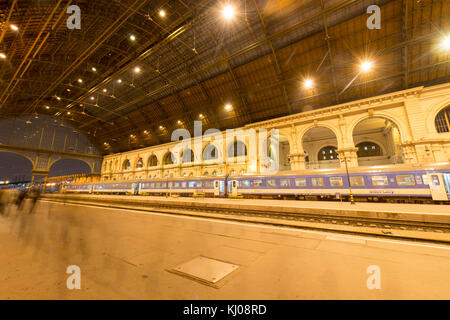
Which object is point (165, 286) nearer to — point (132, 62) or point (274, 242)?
point (274, 242)

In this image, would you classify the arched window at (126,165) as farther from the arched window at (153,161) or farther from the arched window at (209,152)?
the arched window at (209,152)

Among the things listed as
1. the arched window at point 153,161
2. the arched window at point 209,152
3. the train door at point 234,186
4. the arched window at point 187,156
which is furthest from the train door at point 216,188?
the arched window at point 153,161

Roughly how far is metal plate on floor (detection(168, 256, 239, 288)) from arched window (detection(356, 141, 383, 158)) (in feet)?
111

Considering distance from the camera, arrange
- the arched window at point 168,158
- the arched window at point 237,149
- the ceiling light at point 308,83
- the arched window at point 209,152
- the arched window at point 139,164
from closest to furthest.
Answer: the ceiling light at point 308,83
the arched window at point 237,149
the arched window at point 209,152
the arched window at point 168,158
the arched window at point 139,164

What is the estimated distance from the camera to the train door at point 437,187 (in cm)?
1034

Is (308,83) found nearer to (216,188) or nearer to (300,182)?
(300,182)

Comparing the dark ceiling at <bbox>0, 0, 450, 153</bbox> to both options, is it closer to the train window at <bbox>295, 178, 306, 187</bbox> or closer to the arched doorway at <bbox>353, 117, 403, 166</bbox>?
the arched doorway at <bbox>353, 117, 403, 166</bbox>

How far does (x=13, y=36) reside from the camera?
584 inches

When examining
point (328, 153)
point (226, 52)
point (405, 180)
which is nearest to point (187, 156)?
point (226, 52)

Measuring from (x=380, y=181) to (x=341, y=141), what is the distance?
935cm

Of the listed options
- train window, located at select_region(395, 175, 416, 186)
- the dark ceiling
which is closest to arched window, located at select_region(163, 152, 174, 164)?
the dark ceiling

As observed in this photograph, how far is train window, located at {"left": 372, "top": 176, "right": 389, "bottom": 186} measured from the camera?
39.2 feet
